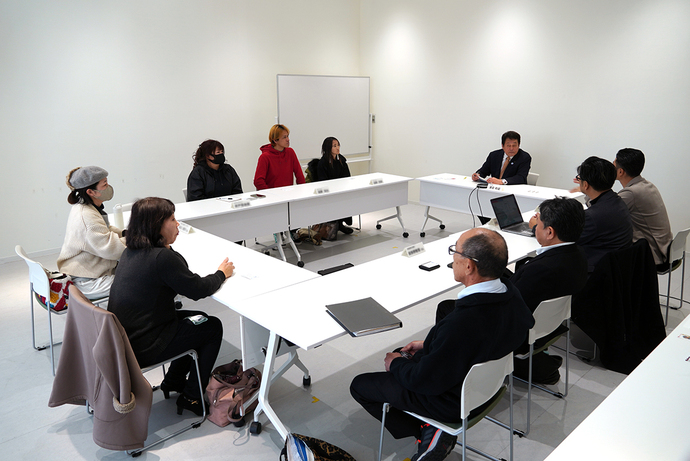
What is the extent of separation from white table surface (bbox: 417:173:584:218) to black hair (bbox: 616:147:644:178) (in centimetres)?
94

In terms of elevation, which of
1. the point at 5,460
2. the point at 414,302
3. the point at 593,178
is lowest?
the point at 5,460

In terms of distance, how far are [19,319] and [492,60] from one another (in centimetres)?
580

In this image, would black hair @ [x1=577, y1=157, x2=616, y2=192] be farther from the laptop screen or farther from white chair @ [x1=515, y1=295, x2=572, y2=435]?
white chair @ [x1=515, y1=295, x2=572, y2=435]

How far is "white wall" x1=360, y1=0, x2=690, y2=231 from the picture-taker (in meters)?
5.03

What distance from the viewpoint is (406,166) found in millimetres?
7633

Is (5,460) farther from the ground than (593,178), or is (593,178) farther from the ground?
(593,178)

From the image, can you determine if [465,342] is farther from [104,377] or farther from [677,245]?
[677,245]

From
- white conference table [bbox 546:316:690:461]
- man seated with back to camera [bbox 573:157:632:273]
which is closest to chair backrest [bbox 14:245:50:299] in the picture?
white conference table [bbox 546:316:690:461]

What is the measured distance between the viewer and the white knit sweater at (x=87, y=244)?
2852 mm

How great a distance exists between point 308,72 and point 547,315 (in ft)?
19.0

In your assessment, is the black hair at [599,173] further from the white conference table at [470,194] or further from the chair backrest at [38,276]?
the chair backrest at [38,276]

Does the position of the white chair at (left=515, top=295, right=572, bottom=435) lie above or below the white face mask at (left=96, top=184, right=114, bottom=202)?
below

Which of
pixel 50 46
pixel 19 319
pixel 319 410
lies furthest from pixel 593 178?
pixel 50 46

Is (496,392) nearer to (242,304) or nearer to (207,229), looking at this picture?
(242,304)
